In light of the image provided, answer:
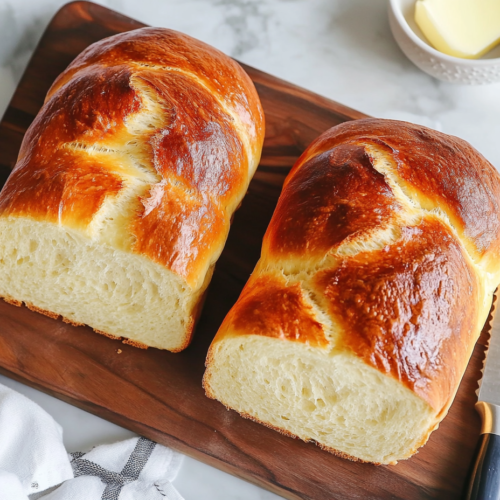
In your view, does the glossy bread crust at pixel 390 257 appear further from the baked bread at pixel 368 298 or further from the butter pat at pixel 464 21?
the butter pat at pixel 464 21

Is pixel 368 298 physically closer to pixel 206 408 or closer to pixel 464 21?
pixel 206 408

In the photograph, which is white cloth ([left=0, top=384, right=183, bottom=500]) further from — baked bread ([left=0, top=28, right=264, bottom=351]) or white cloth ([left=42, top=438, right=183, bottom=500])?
baked bread ([left=0, top=28, right=264, bottom=351])

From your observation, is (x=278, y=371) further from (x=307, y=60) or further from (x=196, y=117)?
(x=307, y=60)

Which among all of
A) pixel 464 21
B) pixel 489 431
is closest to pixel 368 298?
pixel 489 431

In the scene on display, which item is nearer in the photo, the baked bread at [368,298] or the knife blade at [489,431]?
the baked bread at [368,298]

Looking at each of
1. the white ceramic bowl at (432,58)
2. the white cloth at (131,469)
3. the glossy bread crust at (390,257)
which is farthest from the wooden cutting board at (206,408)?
the white ceramic bowl at (432,58)

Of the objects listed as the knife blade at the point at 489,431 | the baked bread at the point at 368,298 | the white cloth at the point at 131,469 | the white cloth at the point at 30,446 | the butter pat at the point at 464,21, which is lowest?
the white cloth at the point at 131,469
